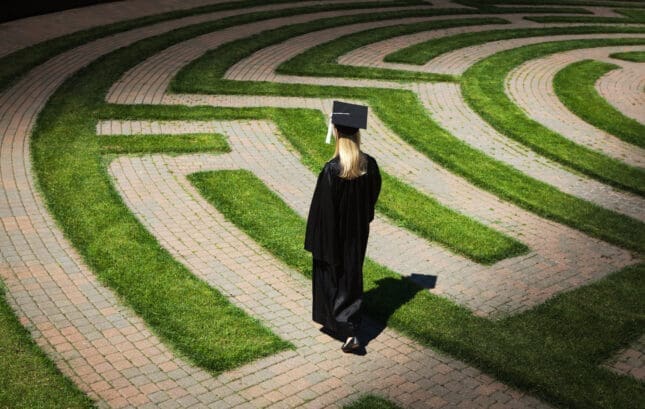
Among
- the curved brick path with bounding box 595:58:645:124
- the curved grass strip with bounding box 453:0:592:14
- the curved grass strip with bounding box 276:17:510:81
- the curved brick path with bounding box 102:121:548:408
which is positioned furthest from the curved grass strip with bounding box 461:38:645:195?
the curved grass strip with bounding box 453:0:592:14

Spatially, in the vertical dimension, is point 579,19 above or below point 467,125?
above

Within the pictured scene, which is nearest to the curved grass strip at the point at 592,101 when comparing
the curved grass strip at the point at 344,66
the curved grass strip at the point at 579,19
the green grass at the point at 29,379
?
the curved grass strip at the point at 344,66

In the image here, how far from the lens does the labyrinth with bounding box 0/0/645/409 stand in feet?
22.6

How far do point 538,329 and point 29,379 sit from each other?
15.8 ft

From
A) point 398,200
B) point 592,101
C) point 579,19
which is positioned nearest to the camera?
point 398,200

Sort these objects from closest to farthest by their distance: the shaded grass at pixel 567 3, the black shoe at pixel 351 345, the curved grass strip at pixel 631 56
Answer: the black shoe at pixel 351 345 < the curved grass strip at pixel 631 56 < the shaded grass at pixel 567 3

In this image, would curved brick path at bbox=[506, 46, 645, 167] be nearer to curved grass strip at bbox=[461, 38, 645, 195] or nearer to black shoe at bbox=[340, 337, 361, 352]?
curved grass strip at bbox=[461, 38, 645, 195]

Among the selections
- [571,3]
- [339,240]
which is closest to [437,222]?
[339,240]

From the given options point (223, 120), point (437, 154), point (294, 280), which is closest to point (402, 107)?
point (437, 154)

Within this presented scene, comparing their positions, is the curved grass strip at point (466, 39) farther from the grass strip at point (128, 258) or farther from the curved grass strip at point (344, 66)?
the grass strip at point (128, 258)

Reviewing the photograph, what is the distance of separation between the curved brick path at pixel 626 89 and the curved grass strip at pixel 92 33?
861cm

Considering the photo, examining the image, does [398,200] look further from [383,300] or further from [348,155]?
[348,155]

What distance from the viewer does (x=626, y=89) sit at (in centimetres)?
1770

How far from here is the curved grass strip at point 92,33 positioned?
1592 cm
